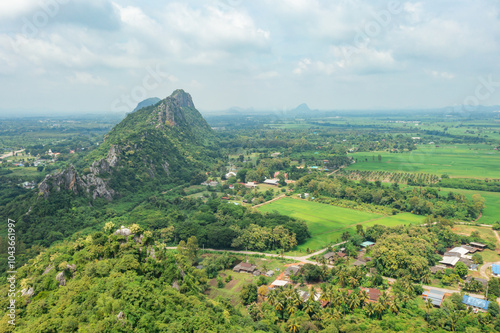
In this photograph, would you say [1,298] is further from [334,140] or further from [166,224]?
[334,140]

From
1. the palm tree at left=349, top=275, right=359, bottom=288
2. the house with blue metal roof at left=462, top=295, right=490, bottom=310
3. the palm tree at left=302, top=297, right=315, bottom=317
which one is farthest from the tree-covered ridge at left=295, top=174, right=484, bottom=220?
the palm tree at left=302, top=297, right=315, bottom=317

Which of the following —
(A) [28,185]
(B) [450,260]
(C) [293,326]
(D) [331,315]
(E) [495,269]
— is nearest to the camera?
(C) [293,326]

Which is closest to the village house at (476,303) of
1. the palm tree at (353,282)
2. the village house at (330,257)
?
the palm tree at (353,282)

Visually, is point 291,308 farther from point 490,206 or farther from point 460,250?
point 490,206

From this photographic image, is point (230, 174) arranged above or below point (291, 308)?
above

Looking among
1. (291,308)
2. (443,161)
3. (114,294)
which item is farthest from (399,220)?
(443,161)

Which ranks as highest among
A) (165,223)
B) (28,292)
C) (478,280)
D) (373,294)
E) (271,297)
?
(28,292)

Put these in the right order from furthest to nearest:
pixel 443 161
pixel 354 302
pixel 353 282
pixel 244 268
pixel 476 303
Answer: pixel 443 161, pixel 244 268, pixel 353 282, pixel 476 303, pixel 354 302
